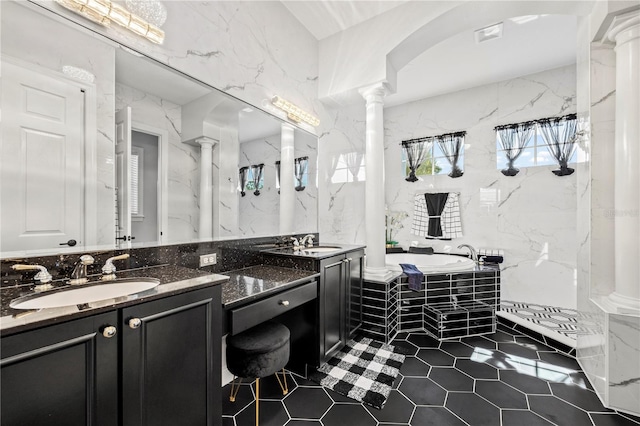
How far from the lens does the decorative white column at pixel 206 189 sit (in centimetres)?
184

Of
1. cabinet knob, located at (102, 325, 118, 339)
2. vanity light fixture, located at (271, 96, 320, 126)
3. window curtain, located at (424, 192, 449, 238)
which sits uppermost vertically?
vanity light fixture, located at (271, 96, 320, 126)

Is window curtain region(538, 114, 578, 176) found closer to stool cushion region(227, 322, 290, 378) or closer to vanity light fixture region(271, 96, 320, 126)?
vanity light fixture region(271, 96, 320, 126)

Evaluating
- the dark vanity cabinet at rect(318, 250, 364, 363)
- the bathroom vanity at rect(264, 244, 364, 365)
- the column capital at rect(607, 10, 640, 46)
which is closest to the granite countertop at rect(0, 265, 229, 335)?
the bathroom vanity at rect(264, 244, 364, 365)

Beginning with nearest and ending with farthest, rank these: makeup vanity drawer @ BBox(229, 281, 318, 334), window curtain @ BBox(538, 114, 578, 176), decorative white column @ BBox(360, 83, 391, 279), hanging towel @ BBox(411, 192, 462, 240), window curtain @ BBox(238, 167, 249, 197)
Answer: makeup vanity drawer @ BBox(229, 281, 318, 334)
window curtain @ BBox(238, 167, 249, 197)
decorative white column @ BBox(360, 83, 391, 279)
window curtain @ BBox(538, 114, 578, 176)
hanging towel @ BBox(411, 192, 462, 240)

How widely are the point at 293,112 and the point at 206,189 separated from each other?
120 centimetres

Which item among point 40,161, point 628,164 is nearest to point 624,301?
point 628,164

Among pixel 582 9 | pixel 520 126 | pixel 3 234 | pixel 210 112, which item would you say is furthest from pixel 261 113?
pixel 520 126

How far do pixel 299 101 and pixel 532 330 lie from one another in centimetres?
321

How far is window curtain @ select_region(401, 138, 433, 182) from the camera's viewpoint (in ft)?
14.6

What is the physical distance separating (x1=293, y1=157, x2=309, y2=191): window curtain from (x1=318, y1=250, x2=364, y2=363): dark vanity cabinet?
89 cm

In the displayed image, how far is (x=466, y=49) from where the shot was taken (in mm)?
3166

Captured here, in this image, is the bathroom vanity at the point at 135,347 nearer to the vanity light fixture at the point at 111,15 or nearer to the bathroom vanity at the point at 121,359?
the bathroom vanity at the point at 121,359

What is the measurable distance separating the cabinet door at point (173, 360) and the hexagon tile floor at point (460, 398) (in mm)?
568

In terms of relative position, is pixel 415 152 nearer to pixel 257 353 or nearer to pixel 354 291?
pixel 354 291
